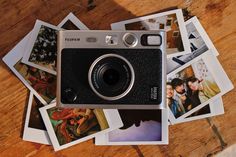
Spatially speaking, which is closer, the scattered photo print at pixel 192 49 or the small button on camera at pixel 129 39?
the small button on camera at pixel 129 39

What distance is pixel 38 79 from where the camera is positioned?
3.40 ft

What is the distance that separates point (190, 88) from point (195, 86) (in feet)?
0.04

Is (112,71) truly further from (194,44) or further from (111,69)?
(194,44)

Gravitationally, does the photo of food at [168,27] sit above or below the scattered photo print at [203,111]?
above

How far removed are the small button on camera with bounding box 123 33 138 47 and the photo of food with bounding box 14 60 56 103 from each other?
256mm

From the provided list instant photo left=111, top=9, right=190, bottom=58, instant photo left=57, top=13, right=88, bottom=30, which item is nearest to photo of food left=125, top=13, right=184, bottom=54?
instant photo left=111, top=9, right=190, bottom=58

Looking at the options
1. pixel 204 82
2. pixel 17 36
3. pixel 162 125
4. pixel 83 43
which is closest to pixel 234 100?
pixel 204 82

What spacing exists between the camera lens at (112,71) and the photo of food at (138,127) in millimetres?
168

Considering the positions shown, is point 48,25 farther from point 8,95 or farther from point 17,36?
point 8,95

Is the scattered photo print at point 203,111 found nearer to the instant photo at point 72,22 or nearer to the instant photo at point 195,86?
the instant photo at point 195,86

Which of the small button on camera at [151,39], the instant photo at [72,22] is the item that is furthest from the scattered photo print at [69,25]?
the small button on camera at [151,39]

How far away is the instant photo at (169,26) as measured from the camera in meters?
1.03

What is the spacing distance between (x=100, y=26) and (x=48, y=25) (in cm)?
13

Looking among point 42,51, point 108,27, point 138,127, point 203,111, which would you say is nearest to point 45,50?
point 42,51
